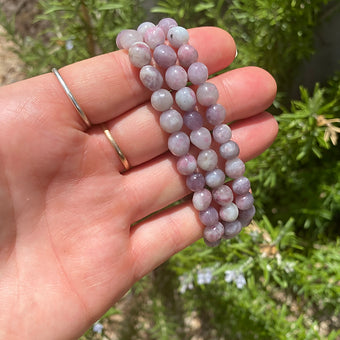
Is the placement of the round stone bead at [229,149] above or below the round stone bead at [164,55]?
below

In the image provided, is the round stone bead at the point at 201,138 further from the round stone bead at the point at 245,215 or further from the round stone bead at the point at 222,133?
the round stone bead at the point at 245,215

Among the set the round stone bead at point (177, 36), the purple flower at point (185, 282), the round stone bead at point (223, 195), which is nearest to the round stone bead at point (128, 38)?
the round stone bead at point (177, 36)

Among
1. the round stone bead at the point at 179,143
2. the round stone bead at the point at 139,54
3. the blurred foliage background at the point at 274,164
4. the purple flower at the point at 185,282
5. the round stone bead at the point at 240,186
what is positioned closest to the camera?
the round stone bead at the point at 139,54

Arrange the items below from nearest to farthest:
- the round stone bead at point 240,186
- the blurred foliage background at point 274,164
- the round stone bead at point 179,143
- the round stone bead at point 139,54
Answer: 1. the round stone bead at point 139,54
2. the round stone bead at point 179,143
3. the round stone bead at point 240,186
4. the blurred foliage background at point 274,164

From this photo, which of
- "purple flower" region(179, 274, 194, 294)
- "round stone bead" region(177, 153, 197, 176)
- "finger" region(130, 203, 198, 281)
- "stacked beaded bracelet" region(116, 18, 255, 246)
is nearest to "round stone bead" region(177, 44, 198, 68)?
"stacked beaded bracelet" region(116, 18, 255, 246)

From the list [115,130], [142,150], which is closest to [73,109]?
[115,130]

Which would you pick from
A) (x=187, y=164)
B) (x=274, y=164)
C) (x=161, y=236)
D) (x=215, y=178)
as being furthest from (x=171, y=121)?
(x=274, y=164)

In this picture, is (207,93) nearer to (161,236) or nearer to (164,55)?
(164,55)
